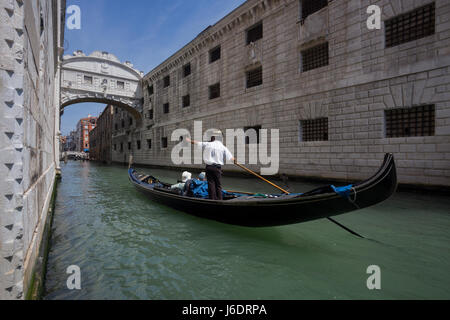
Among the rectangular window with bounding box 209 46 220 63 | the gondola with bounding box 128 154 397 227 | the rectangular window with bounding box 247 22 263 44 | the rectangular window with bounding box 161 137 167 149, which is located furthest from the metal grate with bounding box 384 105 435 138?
the rectangular window with bounding box 161 137 167 149

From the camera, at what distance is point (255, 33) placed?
422 inches

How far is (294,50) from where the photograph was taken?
8906 millimetres

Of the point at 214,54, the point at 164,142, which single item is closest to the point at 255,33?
the point at 214,54

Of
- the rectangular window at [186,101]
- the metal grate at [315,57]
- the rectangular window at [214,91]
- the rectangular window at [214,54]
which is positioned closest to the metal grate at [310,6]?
the metal grate at [315,57]

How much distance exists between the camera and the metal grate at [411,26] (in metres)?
6.09

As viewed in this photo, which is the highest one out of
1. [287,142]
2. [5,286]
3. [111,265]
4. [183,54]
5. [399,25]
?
[183,54]

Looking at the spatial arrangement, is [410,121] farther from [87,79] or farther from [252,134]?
[87,79]

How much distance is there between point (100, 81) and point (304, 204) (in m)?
20.0

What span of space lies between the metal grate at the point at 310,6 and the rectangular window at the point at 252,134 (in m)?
4.54

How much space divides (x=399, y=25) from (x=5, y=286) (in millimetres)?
9162

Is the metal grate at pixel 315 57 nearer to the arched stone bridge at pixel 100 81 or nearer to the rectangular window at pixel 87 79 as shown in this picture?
the arched stone bridge at pixel 100 81

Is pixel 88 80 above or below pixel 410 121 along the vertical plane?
above
